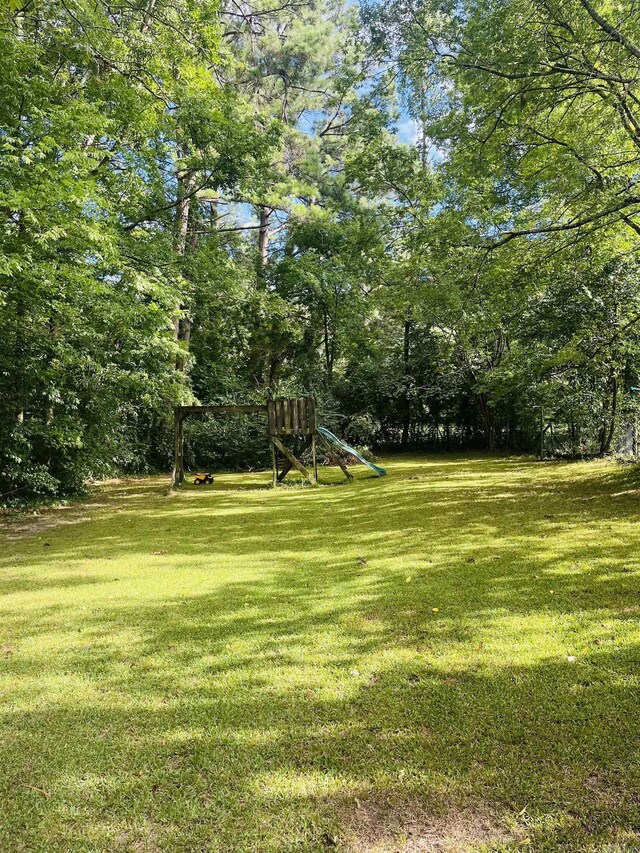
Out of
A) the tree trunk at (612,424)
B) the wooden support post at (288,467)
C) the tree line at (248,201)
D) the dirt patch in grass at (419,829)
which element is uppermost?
the tree line at (248,201)

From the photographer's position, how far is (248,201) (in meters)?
10.9

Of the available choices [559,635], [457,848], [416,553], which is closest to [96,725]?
[457,848]

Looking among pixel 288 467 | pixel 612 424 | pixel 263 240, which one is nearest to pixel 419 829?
pixel 288 467

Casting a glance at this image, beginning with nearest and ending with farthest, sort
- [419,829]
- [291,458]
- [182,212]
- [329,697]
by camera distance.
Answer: [419,829] < [329,697] < [291,458] < [182,212]

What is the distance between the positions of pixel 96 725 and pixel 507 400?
14.5 m

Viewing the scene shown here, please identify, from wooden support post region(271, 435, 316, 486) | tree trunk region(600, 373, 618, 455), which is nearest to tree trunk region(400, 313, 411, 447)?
tree trunk region(600, 373, 618, 455)

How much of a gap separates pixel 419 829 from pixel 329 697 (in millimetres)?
849

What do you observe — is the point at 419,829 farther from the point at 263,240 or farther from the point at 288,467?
the point at 263,240

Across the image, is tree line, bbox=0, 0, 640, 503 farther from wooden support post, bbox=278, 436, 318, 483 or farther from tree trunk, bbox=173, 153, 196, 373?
wooden support post, bbox=278, 436, 318, 483

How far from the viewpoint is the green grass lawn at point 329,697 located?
171 centimetres

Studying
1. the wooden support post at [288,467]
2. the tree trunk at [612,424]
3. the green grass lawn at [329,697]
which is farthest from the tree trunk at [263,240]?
the green grass lawn at [329,697]

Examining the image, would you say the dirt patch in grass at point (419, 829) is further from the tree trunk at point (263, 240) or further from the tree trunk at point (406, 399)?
the tree trunk at point (263, 240)

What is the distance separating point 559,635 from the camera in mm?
2959

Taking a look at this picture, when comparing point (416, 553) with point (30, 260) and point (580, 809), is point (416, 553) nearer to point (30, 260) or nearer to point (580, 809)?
point (580, 809)
